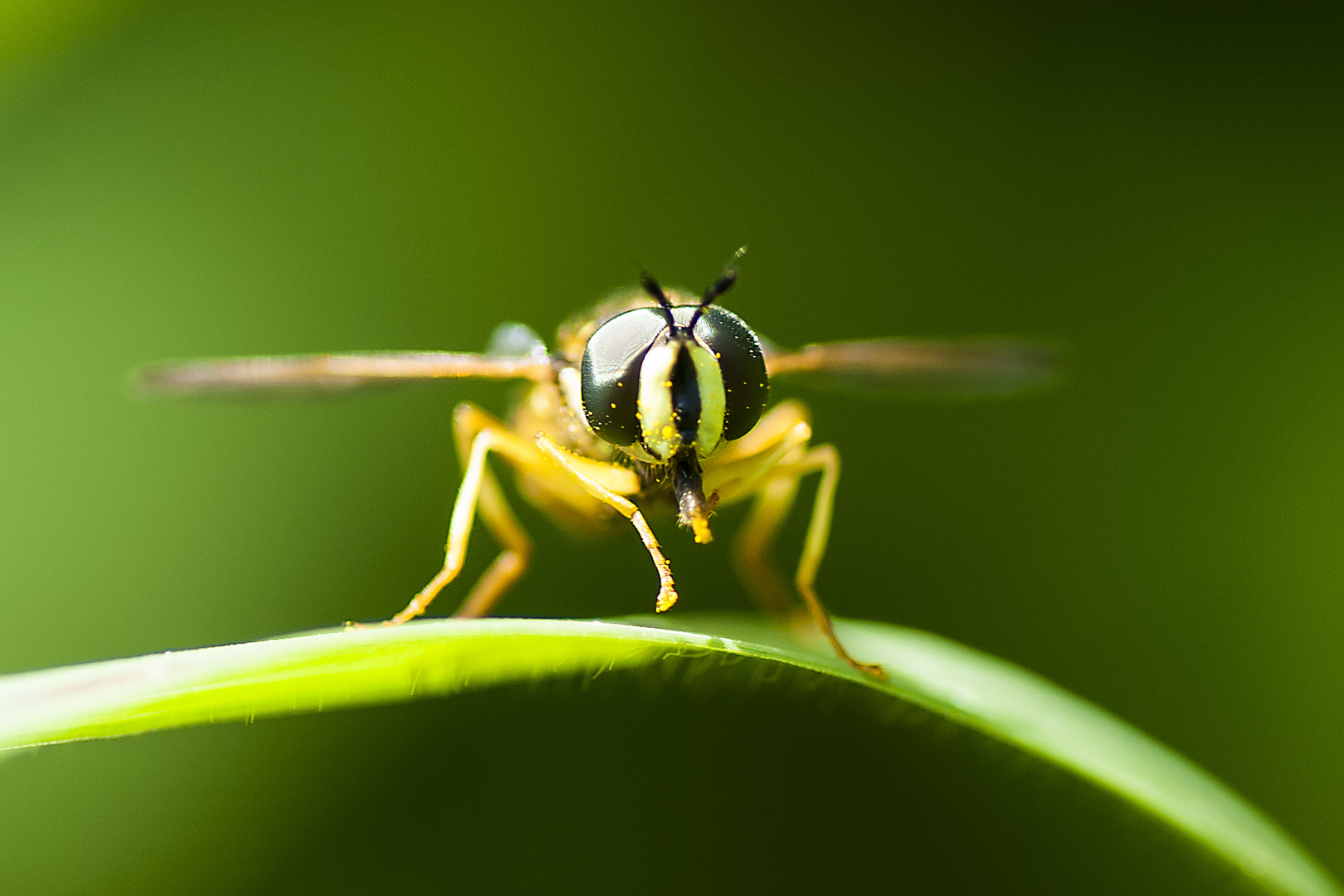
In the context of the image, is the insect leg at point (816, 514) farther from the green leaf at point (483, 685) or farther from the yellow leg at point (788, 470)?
the green leaf at point (483, 685)

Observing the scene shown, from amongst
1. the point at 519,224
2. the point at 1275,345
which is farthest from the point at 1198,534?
the point at 519,224

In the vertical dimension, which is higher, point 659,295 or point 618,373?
point 659,295

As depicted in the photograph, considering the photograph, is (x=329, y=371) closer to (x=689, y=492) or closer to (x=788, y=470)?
(x=689, y=492)

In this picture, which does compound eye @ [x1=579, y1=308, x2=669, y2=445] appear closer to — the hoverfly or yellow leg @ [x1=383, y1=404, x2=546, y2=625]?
the hoverfly

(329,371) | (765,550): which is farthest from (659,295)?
(765,550)

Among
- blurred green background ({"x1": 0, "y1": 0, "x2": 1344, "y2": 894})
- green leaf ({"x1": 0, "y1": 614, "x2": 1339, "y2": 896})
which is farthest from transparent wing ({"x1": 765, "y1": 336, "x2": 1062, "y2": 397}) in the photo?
green leaf ({"x1": 0, "y1": 614, "x2": 1339, "y2": 896})

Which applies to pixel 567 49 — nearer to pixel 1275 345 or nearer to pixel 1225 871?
pixel 1275 345

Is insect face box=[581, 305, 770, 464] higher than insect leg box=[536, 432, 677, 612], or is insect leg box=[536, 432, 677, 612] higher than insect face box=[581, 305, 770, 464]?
insect face box=[581, 305, 770, 464]
